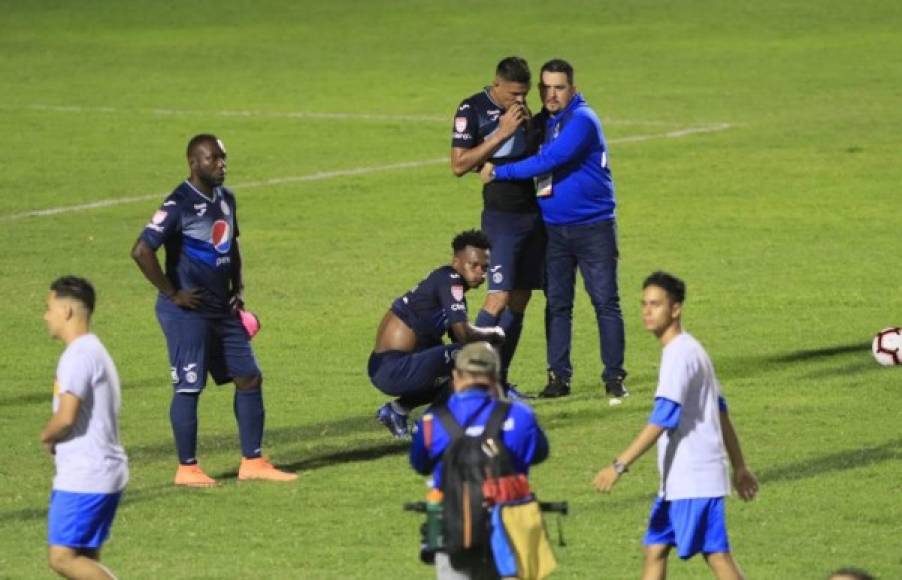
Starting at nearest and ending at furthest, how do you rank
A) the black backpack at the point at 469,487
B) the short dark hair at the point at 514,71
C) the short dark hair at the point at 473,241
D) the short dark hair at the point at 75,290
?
the black backpack at the point at 469,487 < the short dark hair at the point at 75,290 < the short dark hair at the point at 473,241 < the short dark hair at the point at 514,71

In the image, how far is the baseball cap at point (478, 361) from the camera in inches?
348

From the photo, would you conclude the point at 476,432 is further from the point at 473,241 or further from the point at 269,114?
the point at 269,114

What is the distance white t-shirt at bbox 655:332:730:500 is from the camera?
32.1 feet

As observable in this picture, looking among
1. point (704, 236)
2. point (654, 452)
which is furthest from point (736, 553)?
point (704, 236)

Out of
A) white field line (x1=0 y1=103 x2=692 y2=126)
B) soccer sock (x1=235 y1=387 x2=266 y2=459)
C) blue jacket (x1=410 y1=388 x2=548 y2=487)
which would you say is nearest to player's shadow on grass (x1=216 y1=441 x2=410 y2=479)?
soccer sock (x1=235 y1=387 x2=266 y2=459)

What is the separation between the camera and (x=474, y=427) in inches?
349

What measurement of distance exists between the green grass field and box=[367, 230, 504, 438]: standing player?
14.8 inches

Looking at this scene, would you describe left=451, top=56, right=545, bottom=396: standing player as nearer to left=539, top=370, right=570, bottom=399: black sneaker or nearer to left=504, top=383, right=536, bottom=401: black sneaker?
left=504, top=383, right=536, bottom=401: black sneaker

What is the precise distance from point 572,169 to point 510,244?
67 cm

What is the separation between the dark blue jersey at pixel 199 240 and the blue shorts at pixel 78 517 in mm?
3711

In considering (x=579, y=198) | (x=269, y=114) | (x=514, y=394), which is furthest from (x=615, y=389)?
(x=269, y=114)

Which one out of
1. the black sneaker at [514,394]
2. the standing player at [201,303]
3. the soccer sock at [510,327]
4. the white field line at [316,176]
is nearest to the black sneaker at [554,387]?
the black sneaker at [514,394]

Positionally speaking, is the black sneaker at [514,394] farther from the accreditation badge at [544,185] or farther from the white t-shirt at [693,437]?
the white t-shirt at [693,437]

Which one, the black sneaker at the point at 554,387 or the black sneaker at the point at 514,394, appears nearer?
the black sneaker at the point at 514,394
